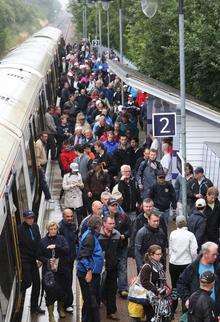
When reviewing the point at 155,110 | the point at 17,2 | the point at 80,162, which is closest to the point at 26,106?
the point at 80,162

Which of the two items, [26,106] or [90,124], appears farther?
[90,124]

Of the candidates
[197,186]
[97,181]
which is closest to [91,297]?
[197,186]

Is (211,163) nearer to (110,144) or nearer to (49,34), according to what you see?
(110,144)

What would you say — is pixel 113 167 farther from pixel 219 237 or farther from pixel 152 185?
pixel 219 237

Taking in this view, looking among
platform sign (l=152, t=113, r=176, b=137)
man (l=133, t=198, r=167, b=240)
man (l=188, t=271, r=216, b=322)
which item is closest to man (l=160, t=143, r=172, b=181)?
platform sign (l=152, t=113, r=176, b=137)

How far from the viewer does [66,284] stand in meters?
9.66

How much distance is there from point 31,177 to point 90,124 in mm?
7638

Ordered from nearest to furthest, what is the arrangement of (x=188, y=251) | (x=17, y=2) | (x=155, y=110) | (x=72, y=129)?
(x=188, y=251)
(x=155, y=110)
(x=72, y=129)
(x=17, y=2)

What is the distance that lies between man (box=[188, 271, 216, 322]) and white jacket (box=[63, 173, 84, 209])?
586 centimetres

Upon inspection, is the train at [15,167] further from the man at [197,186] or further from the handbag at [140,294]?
the man at [197,186]

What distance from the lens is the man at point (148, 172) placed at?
1274 centimetres

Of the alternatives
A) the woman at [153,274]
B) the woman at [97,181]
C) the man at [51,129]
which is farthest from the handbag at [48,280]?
the man at [51,129]

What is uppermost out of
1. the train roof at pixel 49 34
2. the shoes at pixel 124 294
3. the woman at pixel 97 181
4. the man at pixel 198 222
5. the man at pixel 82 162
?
the train roof at pixel 49 34

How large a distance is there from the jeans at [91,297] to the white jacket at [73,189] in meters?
3.80
